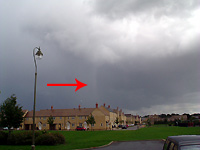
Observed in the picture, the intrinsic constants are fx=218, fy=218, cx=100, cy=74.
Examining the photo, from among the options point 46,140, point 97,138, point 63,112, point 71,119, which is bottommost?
point 97,138

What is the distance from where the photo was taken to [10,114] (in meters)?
26.4

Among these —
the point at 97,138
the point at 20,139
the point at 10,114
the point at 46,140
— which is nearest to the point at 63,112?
the point at 97,138

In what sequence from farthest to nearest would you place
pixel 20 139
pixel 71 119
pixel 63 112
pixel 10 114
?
pixel 63 112 < pixel 71 119 < pixel 10 114 < pixel 20 139

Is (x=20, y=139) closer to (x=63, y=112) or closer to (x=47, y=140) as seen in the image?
(x=47, y=140)

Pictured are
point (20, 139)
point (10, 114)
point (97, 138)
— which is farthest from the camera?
point (97, 138)

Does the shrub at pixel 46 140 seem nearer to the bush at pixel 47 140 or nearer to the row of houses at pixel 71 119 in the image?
the bush at pixel 47 140

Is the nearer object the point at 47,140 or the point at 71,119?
the point at 47,140

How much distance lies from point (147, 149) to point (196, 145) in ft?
43.6

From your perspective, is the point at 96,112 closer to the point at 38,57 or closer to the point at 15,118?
the point at 15,118

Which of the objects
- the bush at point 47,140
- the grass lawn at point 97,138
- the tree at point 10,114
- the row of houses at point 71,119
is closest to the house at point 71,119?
the row of houses at point 71,119

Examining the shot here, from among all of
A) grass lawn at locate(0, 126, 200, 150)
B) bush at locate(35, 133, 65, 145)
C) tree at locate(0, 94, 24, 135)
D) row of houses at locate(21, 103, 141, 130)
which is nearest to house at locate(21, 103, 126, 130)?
row of houses at locate(21, 103, 141, 130)

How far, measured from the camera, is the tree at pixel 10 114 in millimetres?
26406

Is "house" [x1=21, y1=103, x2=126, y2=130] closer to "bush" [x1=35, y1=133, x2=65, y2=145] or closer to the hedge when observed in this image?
the hedge

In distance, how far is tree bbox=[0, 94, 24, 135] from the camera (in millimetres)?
26406
